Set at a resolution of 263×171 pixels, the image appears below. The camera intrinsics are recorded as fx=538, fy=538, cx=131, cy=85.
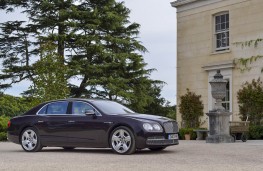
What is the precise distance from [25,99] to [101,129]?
2449 centimetres

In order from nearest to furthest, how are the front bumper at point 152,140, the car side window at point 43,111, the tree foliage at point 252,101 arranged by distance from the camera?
the front bumper at point 152,140
the car side window at point 43,111
the tree foliage at point 252,101

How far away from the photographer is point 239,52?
25109mm

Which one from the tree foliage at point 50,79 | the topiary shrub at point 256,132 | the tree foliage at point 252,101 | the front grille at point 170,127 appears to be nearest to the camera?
the front grille at point 170,127

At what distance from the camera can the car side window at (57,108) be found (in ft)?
46.6

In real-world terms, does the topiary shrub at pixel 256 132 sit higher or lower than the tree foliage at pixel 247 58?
lower

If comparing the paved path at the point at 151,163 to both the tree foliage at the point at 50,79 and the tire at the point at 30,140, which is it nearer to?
the tire at the point at 30,140

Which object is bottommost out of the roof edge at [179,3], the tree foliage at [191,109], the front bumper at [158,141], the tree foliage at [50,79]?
the front bumper at [158,141]

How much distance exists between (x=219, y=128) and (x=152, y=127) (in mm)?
5856

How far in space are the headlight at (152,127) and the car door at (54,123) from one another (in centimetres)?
222

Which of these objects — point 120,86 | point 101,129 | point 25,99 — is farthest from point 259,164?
point 25,99

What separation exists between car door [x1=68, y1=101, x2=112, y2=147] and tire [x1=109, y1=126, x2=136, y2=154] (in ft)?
0.82

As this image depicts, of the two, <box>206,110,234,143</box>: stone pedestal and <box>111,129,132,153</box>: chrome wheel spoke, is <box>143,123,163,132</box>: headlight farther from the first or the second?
<box>206,110,234,143</box>: stone pedestal

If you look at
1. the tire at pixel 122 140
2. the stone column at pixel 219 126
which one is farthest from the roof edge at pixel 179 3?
the tire at pixel 122 140

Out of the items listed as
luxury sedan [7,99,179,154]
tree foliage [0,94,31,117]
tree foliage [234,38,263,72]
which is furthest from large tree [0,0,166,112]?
luxury sedan [7,99,179,154]
